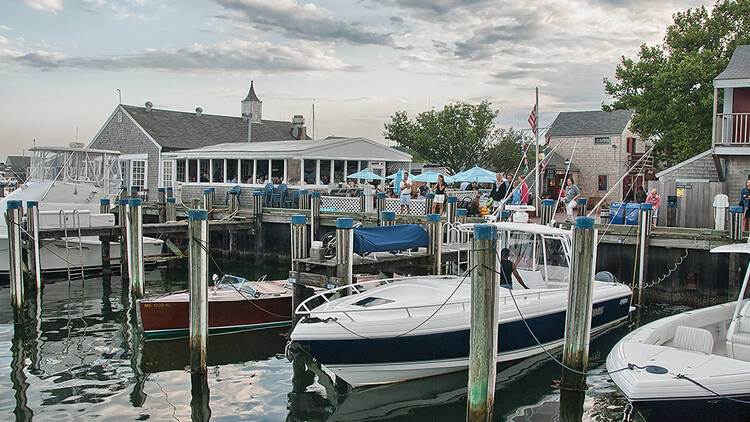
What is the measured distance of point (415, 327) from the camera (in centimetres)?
1001

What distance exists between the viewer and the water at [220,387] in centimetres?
973

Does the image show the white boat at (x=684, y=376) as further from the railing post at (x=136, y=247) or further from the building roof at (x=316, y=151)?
the building roof at (x=316, y=151)

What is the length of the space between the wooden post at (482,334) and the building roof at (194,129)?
95.3 feet

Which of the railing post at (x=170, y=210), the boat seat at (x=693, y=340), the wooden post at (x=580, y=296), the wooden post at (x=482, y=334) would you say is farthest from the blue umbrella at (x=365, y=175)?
the wooden post at (x=482, y=334)

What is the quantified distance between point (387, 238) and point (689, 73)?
22691mm

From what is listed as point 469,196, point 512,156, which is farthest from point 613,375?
point 512,156

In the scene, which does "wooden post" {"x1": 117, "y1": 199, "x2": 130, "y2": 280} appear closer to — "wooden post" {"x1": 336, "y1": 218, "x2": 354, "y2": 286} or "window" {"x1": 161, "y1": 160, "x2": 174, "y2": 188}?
"wooden post" {"x1": 336, "y1": 218, "x2": 354, "y2": 286}

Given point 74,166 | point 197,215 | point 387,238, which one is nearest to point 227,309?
point 197,215

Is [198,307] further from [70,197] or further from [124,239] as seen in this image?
[70,197]

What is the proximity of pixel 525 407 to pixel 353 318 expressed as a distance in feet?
10.0

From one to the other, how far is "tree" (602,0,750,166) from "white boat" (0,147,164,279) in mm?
23574

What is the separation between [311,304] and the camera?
41.6 feet

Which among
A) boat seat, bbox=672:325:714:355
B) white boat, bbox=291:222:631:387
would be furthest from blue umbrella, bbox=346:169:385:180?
boat seat, bbox=672:325:714:355

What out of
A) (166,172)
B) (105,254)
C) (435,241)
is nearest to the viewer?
(435,241)
